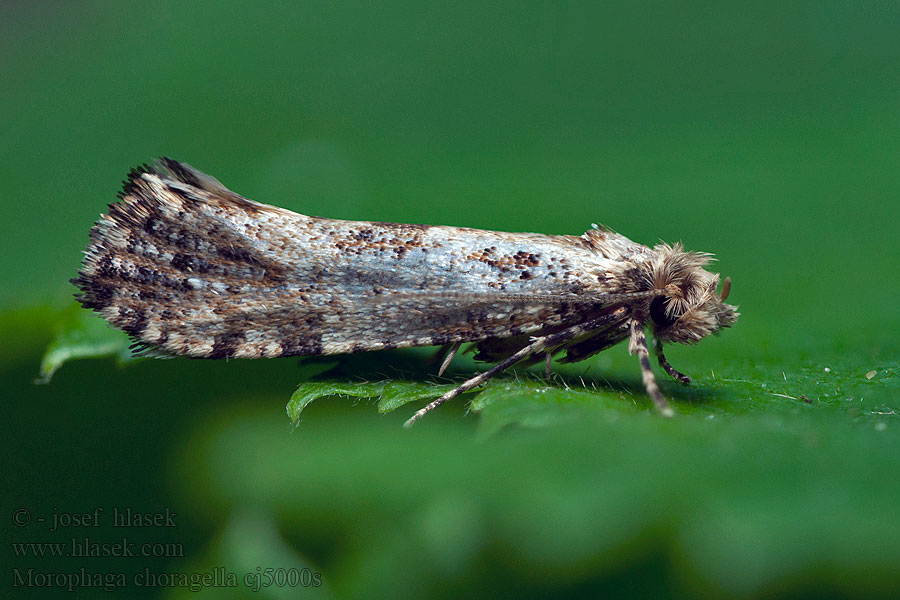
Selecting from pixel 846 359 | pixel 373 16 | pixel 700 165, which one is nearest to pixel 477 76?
pixel 373 16

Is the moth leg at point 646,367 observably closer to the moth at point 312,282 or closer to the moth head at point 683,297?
the moth at point 312,282

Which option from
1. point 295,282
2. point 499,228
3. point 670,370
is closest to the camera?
point 295,282

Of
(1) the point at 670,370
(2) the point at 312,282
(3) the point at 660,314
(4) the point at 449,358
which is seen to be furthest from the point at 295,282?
(1) the point at 670,370

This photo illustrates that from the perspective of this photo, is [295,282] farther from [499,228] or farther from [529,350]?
[499,228]

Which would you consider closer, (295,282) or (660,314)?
(295,282)

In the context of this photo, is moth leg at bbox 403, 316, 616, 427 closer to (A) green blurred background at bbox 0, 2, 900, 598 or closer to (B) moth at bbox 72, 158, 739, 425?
(B) moth at bbox 72, 158, 739, 425

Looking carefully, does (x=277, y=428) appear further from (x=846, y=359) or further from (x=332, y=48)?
(x=332, y=48)
